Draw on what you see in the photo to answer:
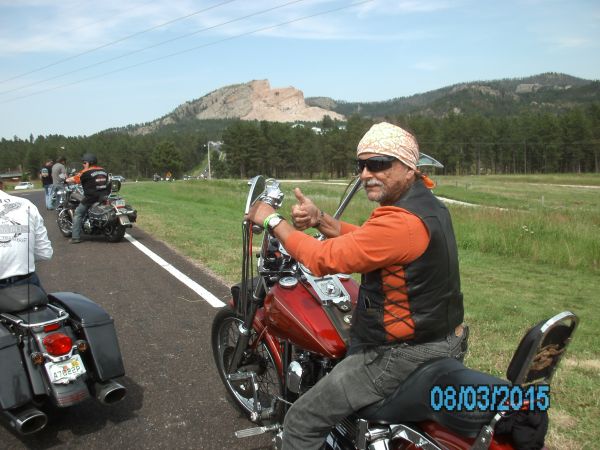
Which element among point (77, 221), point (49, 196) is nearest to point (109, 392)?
point (77, 221)

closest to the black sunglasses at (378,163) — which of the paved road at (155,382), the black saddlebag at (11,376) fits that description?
the paved road at (155,382)

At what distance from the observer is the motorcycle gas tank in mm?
2893

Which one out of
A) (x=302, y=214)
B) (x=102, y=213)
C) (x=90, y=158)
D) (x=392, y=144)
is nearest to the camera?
(x=392, y=144)

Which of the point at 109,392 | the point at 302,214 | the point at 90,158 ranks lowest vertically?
the point at 109,392

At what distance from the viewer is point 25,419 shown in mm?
3500

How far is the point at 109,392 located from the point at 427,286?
8.34 feet

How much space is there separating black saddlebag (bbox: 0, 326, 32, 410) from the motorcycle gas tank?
170 centimetres

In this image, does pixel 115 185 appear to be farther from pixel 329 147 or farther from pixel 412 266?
pixel 329 147

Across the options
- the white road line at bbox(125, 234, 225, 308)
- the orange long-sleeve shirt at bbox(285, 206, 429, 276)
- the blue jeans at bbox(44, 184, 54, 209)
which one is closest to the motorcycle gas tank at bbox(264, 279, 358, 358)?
the orange long-sleeve shirt at bbox(285, 206, 429, 276)

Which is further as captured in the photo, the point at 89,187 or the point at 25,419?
the point at 89,187

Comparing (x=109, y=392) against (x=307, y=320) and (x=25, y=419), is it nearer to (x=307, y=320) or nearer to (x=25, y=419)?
(x=25, y=419)

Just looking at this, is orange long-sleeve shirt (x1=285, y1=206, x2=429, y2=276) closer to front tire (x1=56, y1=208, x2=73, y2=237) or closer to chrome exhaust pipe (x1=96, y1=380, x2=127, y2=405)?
chrome exhaust pipe (x1=96, y1=380, x2=127, y2=405)

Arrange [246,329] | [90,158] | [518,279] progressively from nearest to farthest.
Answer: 1. [246,329]
2. [518,279]
3. [90,158]

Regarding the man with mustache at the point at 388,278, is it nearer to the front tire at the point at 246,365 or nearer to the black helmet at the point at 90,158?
the front tire at the point at 246,365
